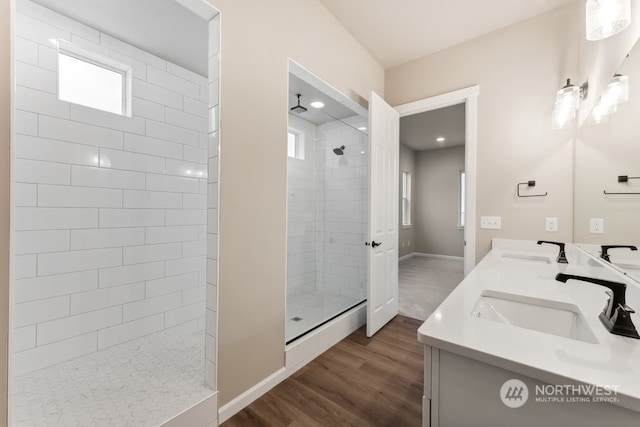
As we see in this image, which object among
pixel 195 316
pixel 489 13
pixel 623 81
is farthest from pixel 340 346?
pixel 489 13

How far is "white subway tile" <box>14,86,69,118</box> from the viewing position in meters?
1.73

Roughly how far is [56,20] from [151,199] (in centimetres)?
137

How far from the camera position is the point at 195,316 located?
2641mm

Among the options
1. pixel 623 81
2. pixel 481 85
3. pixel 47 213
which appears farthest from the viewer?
pixel 481 85

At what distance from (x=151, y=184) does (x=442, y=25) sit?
295 cm

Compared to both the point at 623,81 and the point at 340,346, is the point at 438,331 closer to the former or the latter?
the point at 623,81

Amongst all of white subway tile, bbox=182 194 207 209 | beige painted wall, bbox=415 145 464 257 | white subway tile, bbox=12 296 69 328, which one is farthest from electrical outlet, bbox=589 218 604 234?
beige painted wall, bbox=415 145 464 257

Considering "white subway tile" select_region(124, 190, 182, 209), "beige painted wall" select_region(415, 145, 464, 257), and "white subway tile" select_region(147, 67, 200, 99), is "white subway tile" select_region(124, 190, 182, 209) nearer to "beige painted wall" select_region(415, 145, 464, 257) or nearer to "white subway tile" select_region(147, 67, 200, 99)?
"white subway tile" select_region(147, 67, 200, 99)

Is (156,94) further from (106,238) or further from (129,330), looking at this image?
(129,330)

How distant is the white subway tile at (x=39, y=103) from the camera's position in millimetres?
1731

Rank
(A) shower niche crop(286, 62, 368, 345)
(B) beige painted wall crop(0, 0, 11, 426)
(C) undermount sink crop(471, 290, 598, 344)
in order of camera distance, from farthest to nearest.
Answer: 1. (A) shower niche crop(286, 62, 368, 345)
2. (C) undermount sink crop(471, 290, 598, 344)
3. (B) beige painted wall crop(0, 0, 11, 426)

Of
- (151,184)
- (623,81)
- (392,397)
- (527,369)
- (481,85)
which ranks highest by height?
(481,85)

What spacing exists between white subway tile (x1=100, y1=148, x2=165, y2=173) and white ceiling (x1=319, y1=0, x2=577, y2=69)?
6.50ft

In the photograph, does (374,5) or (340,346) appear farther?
(340,346)
